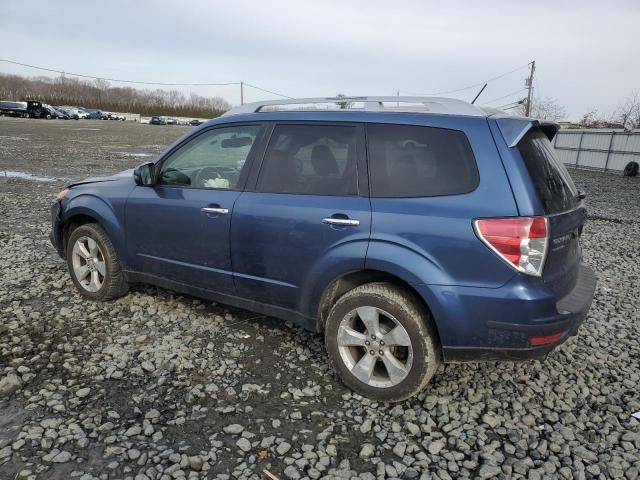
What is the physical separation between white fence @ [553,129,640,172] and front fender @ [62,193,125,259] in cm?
2254

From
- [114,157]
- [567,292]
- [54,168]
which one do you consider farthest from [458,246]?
[114,157]

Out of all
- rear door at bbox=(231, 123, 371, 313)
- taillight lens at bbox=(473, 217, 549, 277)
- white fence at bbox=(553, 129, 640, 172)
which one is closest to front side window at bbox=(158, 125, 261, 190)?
rear door at bbox=(231, 123, 371, 313)

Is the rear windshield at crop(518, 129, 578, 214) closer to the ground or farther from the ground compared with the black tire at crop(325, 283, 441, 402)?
farther from the ground

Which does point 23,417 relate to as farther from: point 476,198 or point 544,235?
point 544,235

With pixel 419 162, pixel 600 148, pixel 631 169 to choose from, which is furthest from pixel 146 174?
pixel 600 148

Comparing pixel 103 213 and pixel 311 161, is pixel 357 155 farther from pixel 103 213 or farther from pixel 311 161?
pixel 103 213

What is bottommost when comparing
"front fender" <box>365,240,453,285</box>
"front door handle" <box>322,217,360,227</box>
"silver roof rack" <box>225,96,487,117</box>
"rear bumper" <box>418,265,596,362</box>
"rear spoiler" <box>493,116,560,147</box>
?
"rear bumper" <box>418,265,596,362</box>

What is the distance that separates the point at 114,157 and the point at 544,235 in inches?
751

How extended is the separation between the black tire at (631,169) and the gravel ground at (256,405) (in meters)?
19.0

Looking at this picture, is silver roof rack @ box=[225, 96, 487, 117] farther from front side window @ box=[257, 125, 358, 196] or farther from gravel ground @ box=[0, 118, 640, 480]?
gravel ground @ box=[0, 118, 640, 480]

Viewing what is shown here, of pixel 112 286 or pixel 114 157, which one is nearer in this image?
pixel 112 286

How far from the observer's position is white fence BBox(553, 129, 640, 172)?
2069cm

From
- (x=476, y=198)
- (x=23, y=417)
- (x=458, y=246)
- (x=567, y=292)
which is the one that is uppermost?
(x=476, y=198)

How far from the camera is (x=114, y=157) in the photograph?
18.9 metres
